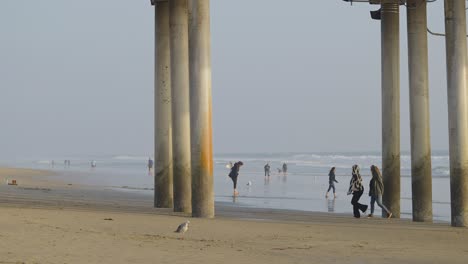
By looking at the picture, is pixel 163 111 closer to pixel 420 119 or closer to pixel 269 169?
pixel 420 119

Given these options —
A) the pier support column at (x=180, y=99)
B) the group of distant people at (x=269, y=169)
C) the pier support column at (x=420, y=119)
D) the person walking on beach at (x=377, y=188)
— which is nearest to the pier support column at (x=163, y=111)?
the pier support column at (x=180, y=99)

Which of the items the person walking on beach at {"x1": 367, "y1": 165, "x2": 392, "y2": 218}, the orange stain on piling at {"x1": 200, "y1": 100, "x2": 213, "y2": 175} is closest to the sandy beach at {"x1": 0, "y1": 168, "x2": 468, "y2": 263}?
the orange stain on piling at {"x1": 200, "y1": 100, "x2": 213, "y2": 175}

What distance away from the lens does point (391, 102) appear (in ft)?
70.7

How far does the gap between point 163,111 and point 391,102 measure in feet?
18.6

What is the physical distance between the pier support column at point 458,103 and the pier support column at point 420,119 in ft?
8.15

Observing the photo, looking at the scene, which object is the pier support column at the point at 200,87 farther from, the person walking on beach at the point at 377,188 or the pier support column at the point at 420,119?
the person walking on beach at the point at 377,188

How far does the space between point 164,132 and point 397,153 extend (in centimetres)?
581

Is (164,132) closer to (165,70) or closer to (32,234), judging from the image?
(165,70)

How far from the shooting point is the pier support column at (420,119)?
19594mm

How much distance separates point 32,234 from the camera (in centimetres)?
1195

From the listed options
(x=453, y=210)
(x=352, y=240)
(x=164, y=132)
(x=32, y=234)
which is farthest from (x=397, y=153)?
(x=32, y=234)

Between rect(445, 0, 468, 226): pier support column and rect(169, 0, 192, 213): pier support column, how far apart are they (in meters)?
5.75

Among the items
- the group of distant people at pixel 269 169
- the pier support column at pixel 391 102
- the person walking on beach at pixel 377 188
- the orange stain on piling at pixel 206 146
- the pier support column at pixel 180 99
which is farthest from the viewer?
the group of distant people at pixel 269 169

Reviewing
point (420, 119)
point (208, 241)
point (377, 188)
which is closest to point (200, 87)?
point (208, 241)
